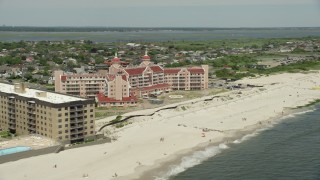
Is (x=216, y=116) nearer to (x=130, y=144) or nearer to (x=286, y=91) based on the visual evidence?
(x=130, y=144)

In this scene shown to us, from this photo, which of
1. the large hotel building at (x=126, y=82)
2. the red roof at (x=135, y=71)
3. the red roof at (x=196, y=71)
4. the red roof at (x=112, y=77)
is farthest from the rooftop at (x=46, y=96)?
the red roof at (x=196, y=71)

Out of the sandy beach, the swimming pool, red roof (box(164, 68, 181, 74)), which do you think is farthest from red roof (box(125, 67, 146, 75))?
the swimming pool

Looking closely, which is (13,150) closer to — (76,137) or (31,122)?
(76,137)

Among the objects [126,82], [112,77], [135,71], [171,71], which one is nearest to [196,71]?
[171,71]

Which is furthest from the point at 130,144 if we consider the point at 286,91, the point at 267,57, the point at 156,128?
the point at 267,57

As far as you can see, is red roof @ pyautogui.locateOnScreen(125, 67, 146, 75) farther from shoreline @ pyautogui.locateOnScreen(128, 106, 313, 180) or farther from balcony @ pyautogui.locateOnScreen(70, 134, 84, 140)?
balcony @ pyautogui.locateOnScreen(70, 134, 84, 140)

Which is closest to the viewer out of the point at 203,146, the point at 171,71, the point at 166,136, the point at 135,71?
the point at 203,146

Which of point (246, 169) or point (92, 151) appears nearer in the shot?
point (246, 169)
